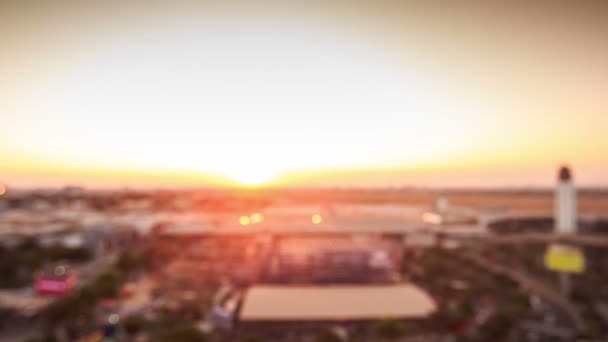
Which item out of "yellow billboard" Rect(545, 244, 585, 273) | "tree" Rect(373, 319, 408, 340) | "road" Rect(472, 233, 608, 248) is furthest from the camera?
"road" Rect(472, 233, 608, 248)

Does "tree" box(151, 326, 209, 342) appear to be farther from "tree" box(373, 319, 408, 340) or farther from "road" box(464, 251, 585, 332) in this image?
"road" box(464, 251, 585, 332)

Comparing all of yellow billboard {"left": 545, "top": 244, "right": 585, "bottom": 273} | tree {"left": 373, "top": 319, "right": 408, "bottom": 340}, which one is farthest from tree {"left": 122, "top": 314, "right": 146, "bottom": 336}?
yellow billboard {"left": 545, "top": 244, "right": 585, "bottom": 273}

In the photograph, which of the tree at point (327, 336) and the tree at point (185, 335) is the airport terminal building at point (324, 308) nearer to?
the tree at point (327, 336)

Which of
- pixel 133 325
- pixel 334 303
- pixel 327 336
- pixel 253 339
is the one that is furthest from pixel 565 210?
pixel 133 325

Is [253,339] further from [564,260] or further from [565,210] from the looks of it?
[565,210]

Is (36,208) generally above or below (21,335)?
above

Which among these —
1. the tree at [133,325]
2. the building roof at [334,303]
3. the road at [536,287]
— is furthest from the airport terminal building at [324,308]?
the road at [536,287]

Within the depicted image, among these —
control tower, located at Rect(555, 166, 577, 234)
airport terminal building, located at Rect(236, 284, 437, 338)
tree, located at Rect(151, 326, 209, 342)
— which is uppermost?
control tower, located at Rect(555, 166, 577, 234)

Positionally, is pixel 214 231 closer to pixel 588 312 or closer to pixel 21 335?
pixel 21 335

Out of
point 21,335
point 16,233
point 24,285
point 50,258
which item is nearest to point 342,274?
point 21,335
